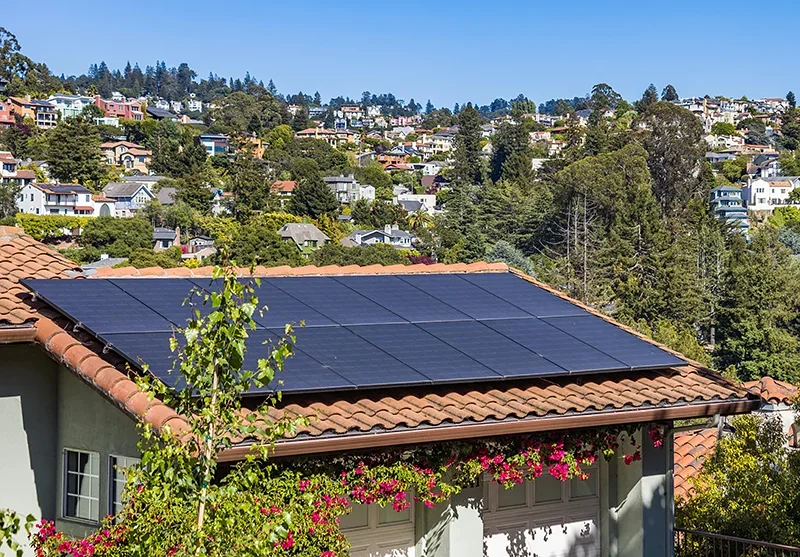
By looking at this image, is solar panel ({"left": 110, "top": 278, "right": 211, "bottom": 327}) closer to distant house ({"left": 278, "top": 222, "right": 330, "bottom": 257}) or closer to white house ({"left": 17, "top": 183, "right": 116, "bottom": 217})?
distant house ({"left": 278, "top": 222, "right": 330, "bottom": 257})

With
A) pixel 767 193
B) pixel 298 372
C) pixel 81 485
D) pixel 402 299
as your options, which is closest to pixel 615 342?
pixel 402 299

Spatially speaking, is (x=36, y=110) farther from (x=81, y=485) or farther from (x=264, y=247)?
(x=81, y=485)

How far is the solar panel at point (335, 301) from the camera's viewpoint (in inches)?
433

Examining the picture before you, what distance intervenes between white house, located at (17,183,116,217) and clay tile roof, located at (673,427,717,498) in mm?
113860

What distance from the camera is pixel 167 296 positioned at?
10.6 m

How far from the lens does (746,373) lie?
71875 millimetres

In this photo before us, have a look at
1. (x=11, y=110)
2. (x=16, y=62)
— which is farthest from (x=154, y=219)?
(x=16, y=62)

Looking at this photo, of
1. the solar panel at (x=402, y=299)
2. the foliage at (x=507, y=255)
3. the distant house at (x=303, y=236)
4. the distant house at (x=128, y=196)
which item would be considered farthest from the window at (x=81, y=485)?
the distant house at (x=128, y=196)

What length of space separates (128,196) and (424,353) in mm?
124843

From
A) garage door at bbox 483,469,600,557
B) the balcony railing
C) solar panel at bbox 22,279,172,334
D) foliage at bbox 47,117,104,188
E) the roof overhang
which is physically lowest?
the balcony railing

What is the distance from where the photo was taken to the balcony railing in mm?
11570

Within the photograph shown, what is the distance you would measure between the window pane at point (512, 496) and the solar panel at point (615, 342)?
163cm

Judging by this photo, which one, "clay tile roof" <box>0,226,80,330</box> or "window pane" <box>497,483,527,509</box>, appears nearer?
"clay tile roof" <box>0,226,80,330</box>

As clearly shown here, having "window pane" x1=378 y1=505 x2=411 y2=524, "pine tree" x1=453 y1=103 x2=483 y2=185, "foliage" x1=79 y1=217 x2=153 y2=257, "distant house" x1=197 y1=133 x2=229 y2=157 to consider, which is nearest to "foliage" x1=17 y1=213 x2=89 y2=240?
"foliage" x1=79 y1=217 x2=153 y2=257
